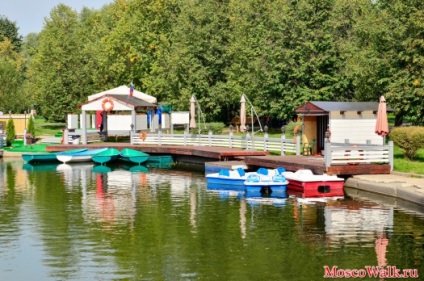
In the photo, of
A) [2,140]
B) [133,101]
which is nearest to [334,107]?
[133,101]

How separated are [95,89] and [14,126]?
847 inches

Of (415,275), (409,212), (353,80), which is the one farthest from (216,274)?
(353,80)

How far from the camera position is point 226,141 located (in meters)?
51.8

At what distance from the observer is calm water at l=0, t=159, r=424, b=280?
21016mm

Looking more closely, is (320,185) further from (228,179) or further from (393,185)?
(228,179)

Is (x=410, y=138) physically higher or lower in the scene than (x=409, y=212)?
higher

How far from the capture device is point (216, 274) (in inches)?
796

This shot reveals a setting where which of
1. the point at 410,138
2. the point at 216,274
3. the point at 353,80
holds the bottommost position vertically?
the point at 216,274

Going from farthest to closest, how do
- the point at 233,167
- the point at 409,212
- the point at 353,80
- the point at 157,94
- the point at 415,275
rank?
1. the point at 157,94
2. the point at 353,80
3. the point at 233,167
4. the point at 409,212
5. the point at 415,275

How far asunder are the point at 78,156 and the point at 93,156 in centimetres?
116

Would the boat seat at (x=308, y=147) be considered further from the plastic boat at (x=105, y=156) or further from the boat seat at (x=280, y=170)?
the plastic boat at (x=105, y=156)

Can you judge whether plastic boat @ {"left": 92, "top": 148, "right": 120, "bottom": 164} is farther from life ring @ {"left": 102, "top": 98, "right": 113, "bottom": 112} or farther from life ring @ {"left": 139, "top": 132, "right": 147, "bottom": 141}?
life ring @ {"left": 102, "top": 98, "right": 113, "bottom": 112}

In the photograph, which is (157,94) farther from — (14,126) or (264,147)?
(264,147)

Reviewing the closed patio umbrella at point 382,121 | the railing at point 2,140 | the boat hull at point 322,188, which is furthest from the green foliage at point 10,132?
the closed patio umbrella at point 382,121
